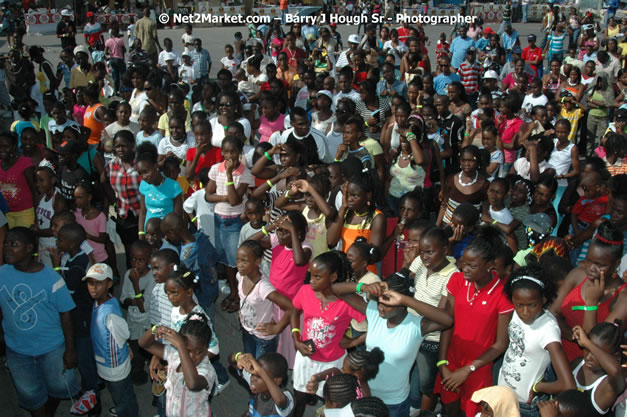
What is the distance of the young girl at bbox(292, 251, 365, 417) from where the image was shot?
4.27 meters

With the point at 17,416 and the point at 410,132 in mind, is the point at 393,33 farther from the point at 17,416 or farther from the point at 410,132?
the point at 17,416

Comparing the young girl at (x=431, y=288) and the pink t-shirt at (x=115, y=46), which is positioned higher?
the pink t-shirt at (x=115, y=46)

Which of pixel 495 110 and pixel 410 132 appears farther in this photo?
pixel 495 110

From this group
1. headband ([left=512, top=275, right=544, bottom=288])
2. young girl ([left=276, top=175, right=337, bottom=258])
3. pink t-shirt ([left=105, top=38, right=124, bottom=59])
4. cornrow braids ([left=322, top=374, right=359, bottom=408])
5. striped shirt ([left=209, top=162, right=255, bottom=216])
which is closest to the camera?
cornrow braids ([left=322, top=374, right=359, bottom=408])

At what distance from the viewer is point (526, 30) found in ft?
91.5

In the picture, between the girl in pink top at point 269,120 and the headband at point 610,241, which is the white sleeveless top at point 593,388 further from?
the girl in pink top at point 269,120

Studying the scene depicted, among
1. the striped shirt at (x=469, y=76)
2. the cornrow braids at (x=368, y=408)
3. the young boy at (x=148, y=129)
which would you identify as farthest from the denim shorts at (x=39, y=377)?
the striped shirt at (x=469, y=76)

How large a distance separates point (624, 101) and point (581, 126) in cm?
101

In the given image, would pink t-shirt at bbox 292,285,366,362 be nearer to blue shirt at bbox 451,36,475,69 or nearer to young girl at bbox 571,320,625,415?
young girl at bbox 571,320,625,415

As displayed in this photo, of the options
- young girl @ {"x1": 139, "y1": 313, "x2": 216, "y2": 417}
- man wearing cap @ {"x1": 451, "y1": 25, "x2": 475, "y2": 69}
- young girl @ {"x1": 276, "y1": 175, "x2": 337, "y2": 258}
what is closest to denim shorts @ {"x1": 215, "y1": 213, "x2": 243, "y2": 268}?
young girl @ {"x1": 276, "y1": 175, "x2": 337, "y2": 258}

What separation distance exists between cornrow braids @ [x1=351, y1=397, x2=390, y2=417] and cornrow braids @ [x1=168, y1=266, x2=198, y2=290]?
1.57 metres

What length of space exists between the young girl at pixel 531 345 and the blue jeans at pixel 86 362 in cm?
311

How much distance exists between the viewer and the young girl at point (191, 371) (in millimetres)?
3797

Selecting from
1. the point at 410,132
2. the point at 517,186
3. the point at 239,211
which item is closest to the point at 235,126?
the point at 239,211
